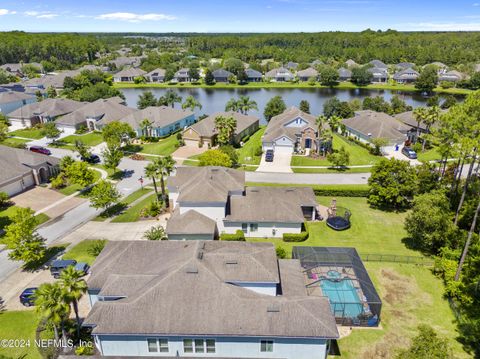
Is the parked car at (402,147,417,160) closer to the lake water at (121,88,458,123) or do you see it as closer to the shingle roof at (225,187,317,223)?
the shingle roof at (225,187,317,223)

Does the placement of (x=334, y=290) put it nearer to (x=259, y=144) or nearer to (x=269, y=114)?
(x=259, y=144)

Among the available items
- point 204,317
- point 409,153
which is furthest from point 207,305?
point 409,153

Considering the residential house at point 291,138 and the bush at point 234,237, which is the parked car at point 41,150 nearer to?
the residential house at point 291,138

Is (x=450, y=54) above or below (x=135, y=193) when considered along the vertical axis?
above

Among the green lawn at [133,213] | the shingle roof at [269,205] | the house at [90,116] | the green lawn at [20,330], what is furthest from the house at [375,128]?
the green lawn at [20,330]

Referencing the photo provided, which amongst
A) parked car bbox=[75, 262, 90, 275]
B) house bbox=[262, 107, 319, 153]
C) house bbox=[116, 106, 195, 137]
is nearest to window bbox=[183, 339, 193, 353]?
parked car bbox=[75, 262, 90, 275]

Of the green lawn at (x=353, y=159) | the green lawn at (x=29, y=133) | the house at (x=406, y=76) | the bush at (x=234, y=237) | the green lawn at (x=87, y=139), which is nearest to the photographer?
the bush at (x=234, y=237)

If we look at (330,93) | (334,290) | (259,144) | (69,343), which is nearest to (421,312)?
(334,290)
